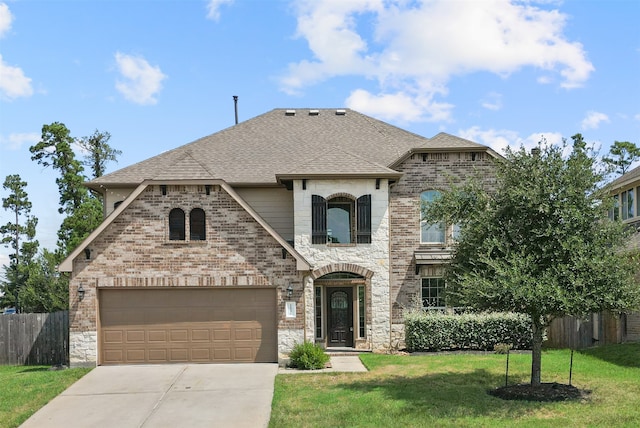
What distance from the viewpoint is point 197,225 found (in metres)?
17.0

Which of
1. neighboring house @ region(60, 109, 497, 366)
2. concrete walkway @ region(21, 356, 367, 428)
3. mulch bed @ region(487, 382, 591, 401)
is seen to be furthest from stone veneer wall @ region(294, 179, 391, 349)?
mulch bed @ region(487, 382, 591, 401)

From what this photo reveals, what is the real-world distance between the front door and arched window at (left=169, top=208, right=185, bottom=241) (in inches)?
201

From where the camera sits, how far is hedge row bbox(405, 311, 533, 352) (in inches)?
718

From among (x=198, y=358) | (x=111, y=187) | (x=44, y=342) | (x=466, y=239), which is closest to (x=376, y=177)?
(x=466, y=239)

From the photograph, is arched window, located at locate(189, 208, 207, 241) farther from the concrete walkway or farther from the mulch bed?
the mulch bed

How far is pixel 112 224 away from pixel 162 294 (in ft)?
7.83

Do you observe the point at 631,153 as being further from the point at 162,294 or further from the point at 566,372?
the point at 162,294

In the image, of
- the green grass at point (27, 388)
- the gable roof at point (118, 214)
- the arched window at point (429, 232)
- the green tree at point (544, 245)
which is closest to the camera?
the green tree at point (544, 245)

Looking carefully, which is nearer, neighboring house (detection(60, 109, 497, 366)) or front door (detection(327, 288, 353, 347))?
neighboring house (detection(60, 109, 497, 366))

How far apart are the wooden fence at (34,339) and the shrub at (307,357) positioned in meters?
7.36

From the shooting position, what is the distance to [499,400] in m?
11.9

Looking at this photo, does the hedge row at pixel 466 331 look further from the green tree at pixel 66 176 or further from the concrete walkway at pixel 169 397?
the green tree at pixel 66 176

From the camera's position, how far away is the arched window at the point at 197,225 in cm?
1700

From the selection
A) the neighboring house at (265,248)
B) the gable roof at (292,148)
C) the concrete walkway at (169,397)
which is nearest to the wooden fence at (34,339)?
the neighboring house at (265,248)
